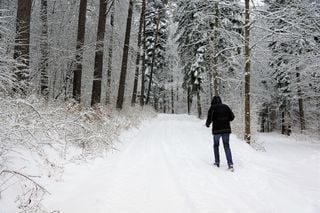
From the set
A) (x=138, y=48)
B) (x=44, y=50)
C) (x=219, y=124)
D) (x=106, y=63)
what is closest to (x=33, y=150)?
(x=219, y=124)

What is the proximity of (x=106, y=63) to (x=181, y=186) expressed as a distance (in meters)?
16.4

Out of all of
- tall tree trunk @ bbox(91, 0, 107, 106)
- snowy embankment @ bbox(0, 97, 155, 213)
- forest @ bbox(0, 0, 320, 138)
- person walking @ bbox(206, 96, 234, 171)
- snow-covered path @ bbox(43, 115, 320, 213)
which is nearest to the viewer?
snowy embankment @ bbox(0, 97, 155, 213)

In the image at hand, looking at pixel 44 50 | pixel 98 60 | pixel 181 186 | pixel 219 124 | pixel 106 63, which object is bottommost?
pixel 181 186

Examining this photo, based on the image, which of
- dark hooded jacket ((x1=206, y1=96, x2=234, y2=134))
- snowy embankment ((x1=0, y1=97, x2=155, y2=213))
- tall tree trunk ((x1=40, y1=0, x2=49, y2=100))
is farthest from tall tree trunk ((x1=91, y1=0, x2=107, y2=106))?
dark hooded jacket ((x1=206, y1=96, x2=234, y2=134))

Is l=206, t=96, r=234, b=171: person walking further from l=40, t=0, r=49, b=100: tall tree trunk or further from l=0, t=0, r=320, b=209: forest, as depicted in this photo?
l=40, t=0, r=49, b=100: tall tree trunk

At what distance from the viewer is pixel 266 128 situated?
37906 millimetres

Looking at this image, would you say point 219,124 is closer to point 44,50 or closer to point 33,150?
point 33,150

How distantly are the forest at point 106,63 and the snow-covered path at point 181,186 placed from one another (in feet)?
2.15

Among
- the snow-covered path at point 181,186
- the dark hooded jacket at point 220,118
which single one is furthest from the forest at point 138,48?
the dark hooded jacket at point 220,118

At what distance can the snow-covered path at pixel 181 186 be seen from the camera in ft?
15.4

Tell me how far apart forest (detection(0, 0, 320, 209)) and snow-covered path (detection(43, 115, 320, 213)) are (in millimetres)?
655

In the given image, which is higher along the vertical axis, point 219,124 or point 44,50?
point 44,50

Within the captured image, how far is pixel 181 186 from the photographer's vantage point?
5770mm

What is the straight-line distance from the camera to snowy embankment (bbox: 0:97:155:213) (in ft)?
14.6
